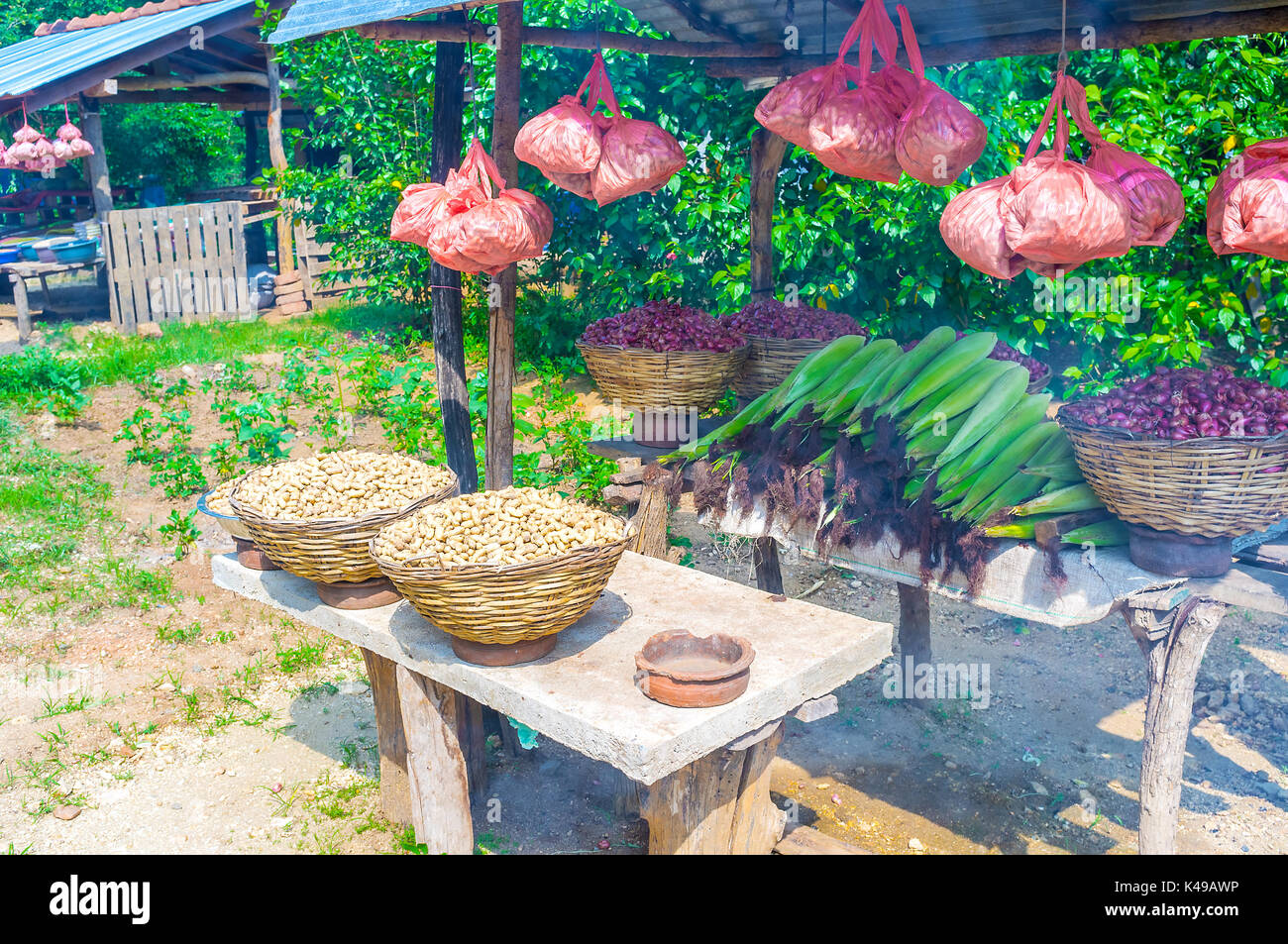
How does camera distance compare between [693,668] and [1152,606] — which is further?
[1152,606]

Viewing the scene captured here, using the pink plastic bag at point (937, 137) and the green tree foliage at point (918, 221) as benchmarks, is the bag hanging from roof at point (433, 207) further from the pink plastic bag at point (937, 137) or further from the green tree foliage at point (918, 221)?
the green tree foliage at point (918, 221)

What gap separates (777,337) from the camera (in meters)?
4.36

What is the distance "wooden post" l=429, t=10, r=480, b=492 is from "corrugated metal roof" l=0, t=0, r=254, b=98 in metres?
7.95

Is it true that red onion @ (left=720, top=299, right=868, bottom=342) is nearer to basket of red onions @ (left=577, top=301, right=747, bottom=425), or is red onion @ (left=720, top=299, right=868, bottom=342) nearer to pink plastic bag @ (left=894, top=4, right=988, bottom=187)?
basket of red onions @ (left=577, top=301, right=747, bottom=425)

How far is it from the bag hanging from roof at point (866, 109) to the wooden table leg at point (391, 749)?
7.67 ft

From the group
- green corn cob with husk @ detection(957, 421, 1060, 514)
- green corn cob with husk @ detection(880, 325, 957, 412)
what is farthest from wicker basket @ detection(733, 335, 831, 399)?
green corn cob with husk @ detection(957, 421, 1060, 514)

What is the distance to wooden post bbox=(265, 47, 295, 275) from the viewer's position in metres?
11.4

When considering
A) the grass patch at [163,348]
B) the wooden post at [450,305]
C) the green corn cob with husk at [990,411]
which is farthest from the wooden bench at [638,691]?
the grass patch at [163,348]

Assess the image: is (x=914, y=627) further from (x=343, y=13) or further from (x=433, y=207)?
(x=343, y=13)

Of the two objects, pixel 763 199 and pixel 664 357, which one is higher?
pixel 763 199

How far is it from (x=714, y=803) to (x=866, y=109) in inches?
79.0

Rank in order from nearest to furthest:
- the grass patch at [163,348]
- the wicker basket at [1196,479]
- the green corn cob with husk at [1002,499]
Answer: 1. the wicker basket at [1196,479]
2. the green corn cob with husk at [1002,499]
3. the grass patch at [163,348]

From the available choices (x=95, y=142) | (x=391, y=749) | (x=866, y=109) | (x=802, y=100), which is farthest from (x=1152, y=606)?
(x=95, y=142)

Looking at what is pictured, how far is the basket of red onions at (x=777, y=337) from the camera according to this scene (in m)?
4.28
